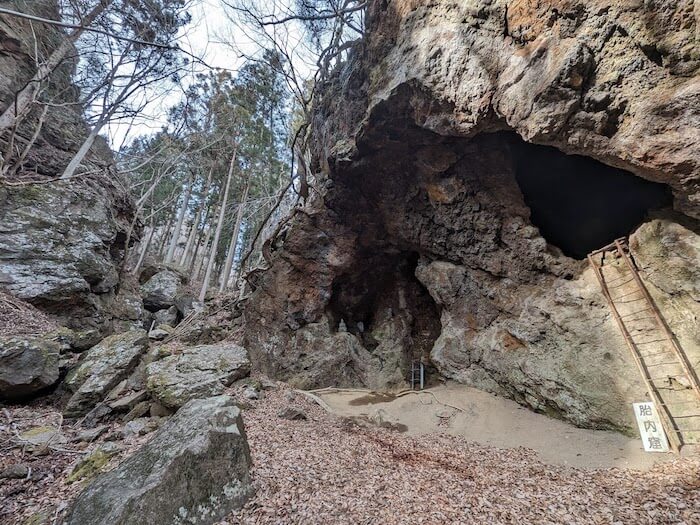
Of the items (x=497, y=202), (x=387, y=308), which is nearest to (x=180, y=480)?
(x=497, y=202)

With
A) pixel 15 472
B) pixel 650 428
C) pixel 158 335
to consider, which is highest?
pixel 158 335

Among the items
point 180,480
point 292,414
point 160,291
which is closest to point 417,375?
point 292,414

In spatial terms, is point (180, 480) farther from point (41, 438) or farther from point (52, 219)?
point (52, 219)

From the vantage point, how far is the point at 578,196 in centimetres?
705

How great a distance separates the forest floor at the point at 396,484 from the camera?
8.98 ft

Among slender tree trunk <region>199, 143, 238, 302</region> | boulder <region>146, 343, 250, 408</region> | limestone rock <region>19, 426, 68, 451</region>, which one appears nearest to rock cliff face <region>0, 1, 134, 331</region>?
slender tree trunk <region>199, 143, 238, 302</region>

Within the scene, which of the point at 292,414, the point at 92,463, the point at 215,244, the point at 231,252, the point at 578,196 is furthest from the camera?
the point at 231,252

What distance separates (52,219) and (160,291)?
5964 millimetres

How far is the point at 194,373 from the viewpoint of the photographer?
618cm

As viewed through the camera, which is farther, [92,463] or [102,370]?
[102,370]

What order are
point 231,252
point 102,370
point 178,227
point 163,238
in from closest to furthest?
point 102,370 < point 231,252 < point 178,227 < point 163,238

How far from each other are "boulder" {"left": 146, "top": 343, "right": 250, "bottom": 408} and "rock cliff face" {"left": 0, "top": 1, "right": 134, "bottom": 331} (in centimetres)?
551

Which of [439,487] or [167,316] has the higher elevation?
[167,316]

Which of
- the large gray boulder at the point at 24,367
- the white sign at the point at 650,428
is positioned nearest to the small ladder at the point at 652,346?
the white sign at the point at 650,428
